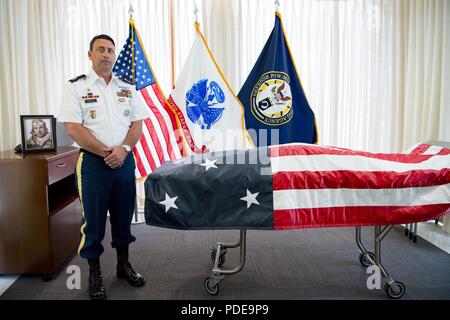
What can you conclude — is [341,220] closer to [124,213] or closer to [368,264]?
[368,264]

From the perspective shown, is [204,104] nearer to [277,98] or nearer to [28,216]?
[277,98]

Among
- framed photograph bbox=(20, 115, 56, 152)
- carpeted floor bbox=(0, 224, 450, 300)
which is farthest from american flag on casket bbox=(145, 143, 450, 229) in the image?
framed photograph bbox=(20, 115, 56, 152)

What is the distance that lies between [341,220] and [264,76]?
163 centimetres

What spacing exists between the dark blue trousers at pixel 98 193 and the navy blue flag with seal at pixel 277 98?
53.5 inches

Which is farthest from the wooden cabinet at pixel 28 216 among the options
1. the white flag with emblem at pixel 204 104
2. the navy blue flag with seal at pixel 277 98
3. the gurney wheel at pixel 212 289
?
the navy blue flag with seal at pixel 277 98

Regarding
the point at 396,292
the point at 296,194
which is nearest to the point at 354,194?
the point at 296,194

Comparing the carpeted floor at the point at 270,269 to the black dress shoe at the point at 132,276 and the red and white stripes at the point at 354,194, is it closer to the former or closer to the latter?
the black dress shoe at the point at 132,276

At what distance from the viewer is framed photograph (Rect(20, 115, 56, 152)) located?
2.40 metres

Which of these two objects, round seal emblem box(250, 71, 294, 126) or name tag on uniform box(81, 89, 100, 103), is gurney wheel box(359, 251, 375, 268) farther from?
name tag on uniform box(81, 89, 100, 103)

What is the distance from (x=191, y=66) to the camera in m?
3.06

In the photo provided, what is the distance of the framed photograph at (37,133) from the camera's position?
2404mm

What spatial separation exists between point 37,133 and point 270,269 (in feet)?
5.71

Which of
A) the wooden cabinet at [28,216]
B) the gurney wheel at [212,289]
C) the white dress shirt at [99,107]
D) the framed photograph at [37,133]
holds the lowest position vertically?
the gurney wheel at [212,289]

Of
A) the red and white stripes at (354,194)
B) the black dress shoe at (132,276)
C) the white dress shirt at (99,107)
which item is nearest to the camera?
the red and white stripes at (354,194)
